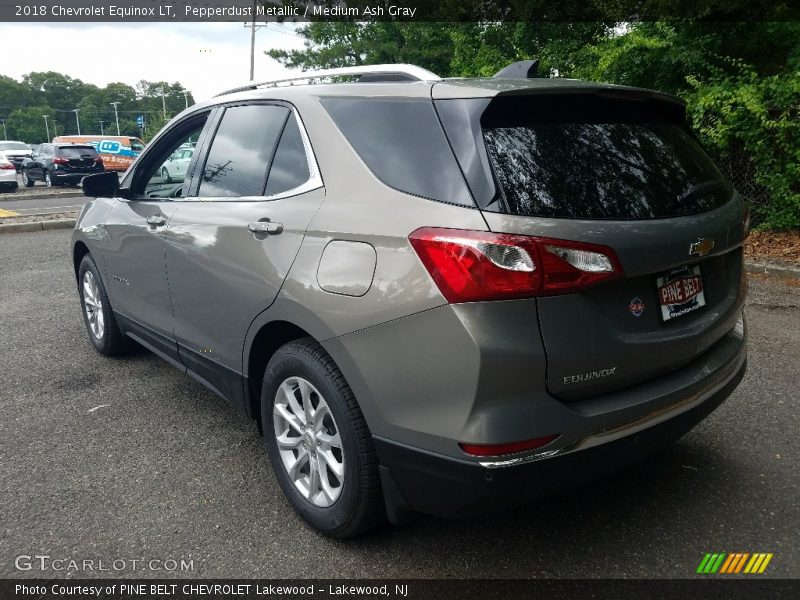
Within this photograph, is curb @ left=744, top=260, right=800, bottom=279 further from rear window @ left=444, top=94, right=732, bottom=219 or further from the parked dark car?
the parked dark car

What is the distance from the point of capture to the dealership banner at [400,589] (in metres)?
2.34

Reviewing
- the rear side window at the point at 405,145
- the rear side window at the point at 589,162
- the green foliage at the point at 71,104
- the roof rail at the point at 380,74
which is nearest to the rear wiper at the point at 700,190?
the rear side window at the point at 589,162

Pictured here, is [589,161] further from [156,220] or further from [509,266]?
[156,220]

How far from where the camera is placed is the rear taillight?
204 centimetres

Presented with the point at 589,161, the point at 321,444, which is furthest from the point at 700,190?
the point at 321,444

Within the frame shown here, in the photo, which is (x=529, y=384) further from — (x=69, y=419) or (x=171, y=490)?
(x=69, y=419)

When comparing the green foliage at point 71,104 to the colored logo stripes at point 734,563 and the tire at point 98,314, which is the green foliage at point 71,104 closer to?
the tire at point 98,314

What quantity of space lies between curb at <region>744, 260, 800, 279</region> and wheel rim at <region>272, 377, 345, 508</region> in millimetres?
6529

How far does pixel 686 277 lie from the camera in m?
2.44

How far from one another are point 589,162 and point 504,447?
1.02 metres

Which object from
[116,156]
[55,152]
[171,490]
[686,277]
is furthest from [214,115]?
[116,156]

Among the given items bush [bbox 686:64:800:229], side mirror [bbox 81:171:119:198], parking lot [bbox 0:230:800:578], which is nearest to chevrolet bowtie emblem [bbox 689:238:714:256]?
parking lot [bbox 0:230:800:578]

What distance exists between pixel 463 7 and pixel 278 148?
47.1ft

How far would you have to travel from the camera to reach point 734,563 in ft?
8.14
